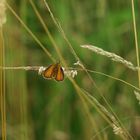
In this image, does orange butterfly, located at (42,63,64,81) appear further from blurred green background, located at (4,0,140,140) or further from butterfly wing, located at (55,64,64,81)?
blurred green background, located at (4,0,140,140)

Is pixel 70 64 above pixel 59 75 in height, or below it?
above

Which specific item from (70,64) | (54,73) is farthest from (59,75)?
(70,64)

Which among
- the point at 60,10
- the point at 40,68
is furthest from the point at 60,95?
the point at 40,68

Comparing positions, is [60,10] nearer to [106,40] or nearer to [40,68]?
[106,40]

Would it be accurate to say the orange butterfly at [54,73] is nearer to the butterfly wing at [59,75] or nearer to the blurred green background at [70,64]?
the butterfly wing at [59,75]

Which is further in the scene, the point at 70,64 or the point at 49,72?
the point at 70,64

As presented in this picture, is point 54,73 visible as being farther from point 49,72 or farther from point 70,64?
point 70,64
